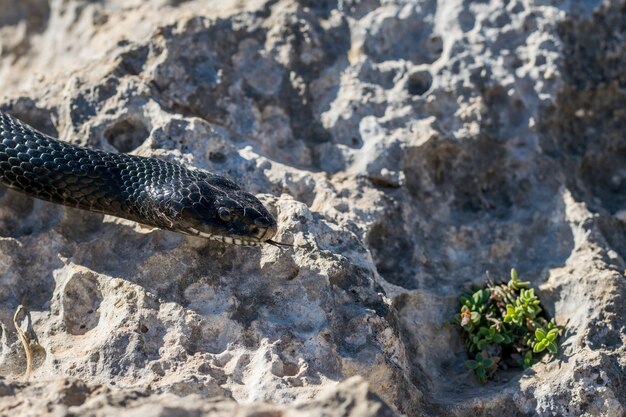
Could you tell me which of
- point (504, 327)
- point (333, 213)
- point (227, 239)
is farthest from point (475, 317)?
point (227, 239)

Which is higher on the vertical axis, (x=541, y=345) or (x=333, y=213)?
(x=333, y=213)

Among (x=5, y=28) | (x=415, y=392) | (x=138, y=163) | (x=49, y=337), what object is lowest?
(x=415, y=392)

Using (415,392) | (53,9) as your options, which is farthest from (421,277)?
(53,9)

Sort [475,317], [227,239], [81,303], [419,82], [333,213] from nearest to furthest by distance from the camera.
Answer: [81,303]
[227,239]
[475,317]
[333,213]
[419,82]

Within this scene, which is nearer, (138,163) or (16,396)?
(16,396)

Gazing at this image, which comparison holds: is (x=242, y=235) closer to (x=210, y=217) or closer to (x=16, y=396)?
(x=210, y=217)

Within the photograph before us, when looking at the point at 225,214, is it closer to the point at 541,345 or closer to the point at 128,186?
the point at 128,186

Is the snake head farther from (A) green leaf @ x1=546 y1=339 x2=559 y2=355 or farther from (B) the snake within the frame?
(A) green leaf @ x1=546 y1=339 x2=559 y2=355

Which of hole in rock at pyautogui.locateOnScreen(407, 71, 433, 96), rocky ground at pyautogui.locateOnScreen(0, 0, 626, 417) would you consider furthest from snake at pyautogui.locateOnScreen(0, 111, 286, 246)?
hole in rock at pyautogui.locateOnScreen(407, 71, 433, 96)
